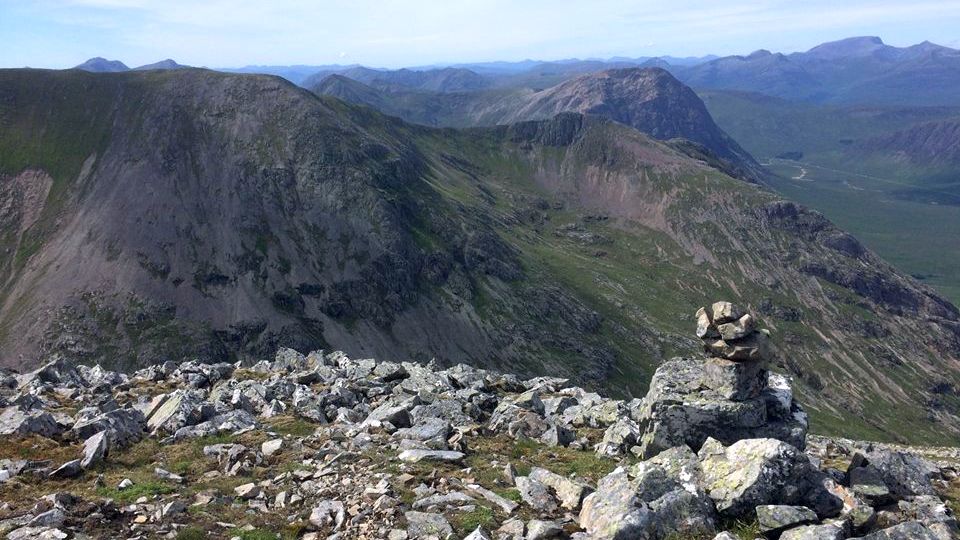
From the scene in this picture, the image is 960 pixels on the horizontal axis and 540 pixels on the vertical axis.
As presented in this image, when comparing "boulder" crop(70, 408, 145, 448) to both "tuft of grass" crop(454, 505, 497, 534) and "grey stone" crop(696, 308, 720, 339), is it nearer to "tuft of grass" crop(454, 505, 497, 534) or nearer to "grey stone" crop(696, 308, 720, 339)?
"tuft of grass" crop(454, 505, 497, 534)

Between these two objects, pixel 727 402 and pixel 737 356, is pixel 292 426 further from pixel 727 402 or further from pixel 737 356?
pixel 737 356

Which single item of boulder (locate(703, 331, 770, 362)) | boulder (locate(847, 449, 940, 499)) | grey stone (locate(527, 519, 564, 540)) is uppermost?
boulder (locate(703, 331, 770, 362))

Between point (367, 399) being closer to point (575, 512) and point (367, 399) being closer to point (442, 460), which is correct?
point (442, 460)

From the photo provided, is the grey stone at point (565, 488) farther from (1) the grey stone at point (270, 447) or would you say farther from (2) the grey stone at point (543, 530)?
(1) the grey stone at point (270, 447)

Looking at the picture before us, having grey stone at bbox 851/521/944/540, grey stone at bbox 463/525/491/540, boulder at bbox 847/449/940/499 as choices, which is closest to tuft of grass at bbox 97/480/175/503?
grey stone at bbox 463/525/491/540

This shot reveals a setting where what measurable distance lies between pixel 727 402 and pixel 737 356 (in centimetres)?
208

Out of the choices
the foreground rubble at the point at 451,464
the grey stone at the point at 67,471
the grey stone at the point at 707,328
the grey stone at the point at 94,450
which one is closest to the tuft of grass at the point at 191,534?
the foreground rubble at the point at 451,464

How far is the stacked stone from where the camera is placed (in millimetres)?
25484

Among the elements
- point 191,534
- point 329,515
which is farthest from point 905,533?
point 191,534

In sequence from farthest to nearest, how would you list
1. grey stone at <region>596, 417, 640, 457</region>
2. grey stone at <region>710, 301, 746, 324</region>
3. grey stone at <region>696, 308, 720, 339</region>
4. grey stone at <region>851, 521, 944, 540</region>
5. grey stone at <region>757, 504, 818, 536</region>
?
grey stone at <region>596, 417, 640, 457</region>, grey stone at <region>696, 308, 720, 339</region>, grey stone at <region>710, 301, 746, 324</region>, grey stone at <region>757, 504, 818, 536</region>, grey stone at <region>851, 521, 944, 540</region>

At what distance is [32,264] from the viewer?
15800 centimetres

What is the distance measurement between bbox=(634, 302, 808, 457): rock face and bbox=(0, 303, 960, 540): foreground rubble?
3.4 inches

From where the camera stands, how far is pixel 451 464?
2416 centimetres

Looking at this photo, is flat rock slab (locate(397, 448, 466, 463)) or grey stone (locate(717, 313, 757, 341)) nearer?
flat rock slab (locate(397, 448, 466, 463))
